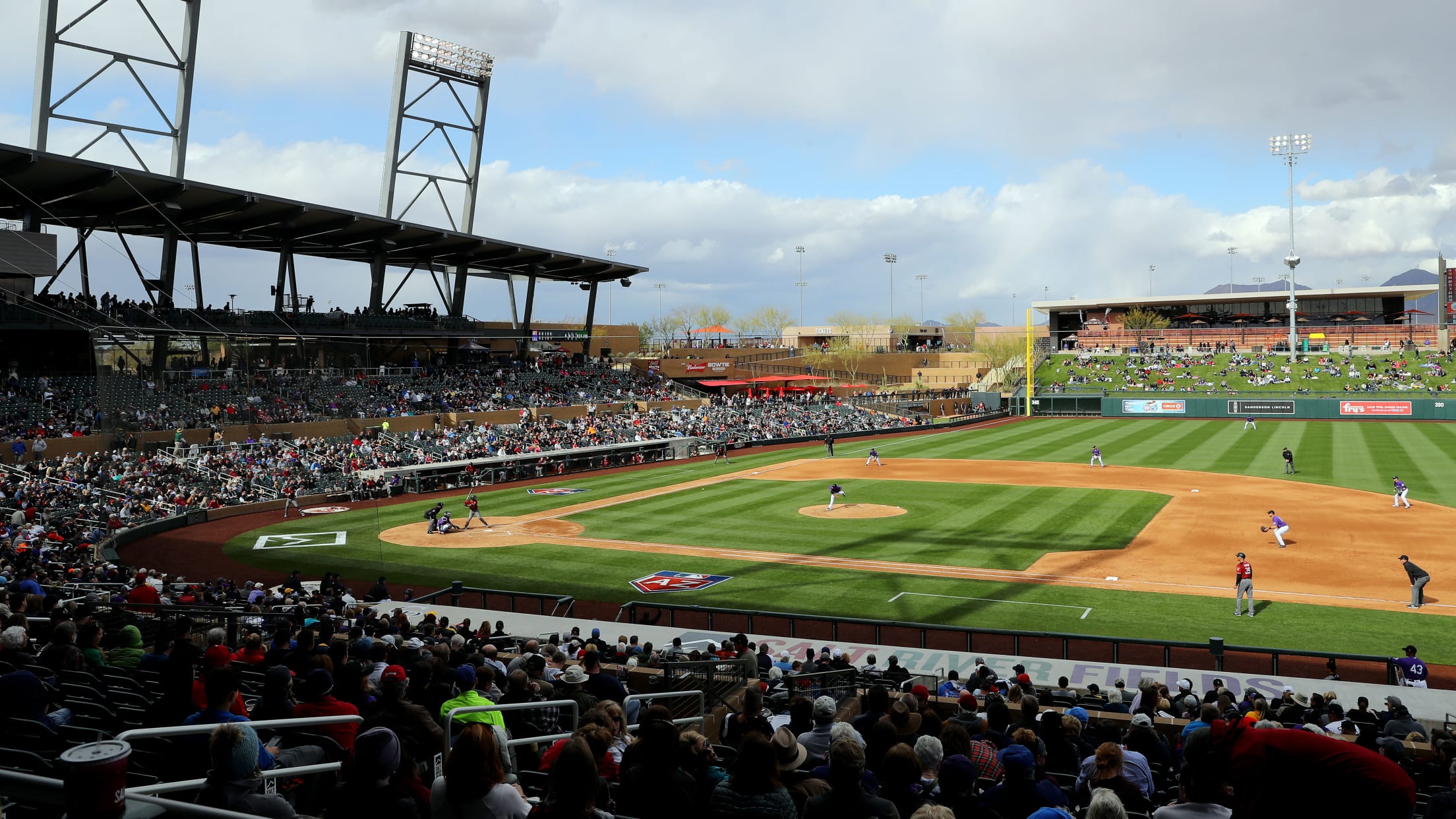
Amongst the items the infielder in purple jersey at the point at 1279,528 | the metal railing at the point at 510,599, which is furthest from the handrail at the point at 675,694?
the infielder in purple jersey at the point at 1279,528

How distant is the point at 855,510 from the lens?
33344mm

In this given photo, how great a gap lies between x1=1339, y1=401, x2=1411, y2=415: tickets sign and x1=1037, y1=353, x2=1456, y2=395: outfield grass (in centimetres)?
453

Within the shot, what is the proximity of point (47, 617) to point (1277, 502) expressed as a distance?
115ft

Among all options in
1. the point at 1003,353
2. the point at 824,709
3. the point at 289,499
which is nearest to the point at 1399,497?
the point at 824,709

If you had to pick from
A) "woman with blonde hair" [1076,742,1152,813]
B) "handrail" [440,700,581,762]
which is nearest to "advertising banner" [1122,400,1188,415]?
"woman with blonde hair" [1076,742,1152,813]

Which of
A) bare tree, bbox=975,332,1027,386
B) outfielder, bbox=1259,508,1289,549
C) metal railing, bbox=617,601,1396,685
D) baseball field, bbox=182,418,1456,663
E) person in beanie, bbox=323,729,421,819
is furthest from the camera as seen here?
bare tree, bbox=975,332,1027,386

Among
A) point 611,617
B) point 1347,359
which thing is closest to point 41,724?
point 611,617

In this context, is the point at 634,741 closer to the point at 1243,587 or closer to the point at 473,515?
the point at 1243,587

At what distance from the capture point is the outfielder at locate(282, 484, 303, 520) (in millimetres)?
34531

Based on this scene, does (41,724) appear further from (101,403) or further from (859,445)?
(859,445)

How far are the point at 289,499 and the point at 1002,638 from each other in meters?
27.0

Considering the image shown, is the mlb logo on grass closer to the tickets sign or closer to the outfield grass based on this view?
the tickets sign

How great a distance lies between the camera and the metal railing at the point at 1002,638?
14.7 meters

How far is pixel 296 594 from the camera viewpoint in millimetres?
17734
